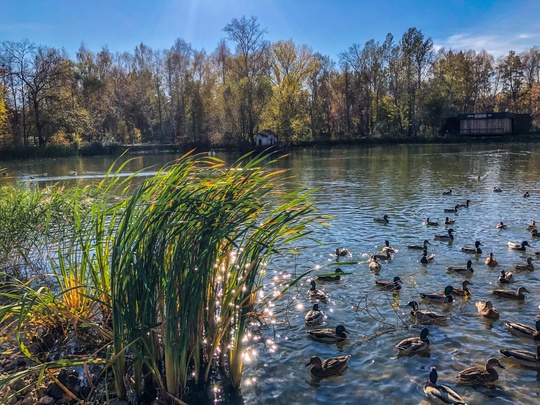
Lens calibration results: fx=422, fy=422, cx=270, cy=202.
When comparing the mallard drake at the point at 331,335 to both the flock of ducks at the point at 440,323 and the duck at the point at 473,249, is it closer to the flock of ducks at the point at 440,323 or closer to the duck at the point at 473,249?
the flock of ducks at the point at 440,323

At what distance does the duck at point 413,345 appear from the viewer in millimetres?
7344

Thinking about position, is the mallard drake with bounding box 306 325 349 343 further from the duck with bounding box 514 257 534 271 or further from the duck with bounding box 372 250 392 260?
the duck with bounding box 514 257 534 271

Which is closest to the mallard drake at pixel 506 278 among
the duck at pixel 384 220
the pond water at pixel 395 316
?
the pond water at pixel 395 316

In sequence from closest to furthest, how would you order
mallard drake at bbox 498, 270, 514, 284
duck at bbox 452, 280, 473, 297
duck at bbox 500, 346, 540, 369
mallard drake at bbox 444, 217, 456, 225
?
duck at bbox 500, 346, 540, 369 < duck at bbox 452, 280, 473, 297 < mallard drake at bbox 498, 270, 514, 284 < mallard drake at bbox 444, 217, 456, 225

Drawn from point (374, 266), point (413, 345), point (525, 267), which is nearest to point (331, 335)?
point (413, 345)

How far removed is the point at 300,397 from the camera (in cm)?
621

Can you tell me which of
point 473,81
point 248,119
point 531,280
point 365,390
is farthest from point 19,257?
point 473,81

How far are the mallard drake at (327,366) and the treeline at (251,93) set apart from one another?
2719 inches

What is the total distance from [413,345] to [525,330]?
2.29m

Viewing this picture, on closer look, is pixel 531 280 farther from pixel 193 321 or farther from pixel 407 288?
pixel 193 321

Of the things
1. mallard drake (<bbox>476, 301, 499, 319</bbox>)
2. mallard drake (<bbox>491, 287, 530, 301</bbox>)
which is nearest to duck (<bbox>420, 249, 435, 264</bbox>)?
mallard drake (<bbox>491, 287, 530, 301</bbox>)

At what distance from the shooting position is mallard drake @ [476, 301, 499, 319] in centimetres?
854

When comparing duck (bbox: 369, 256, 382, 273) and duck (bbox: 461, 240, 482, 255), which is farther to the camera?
duck (bbox: 461, 240, 482, 255)

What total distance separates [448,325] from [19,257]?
421 inches
